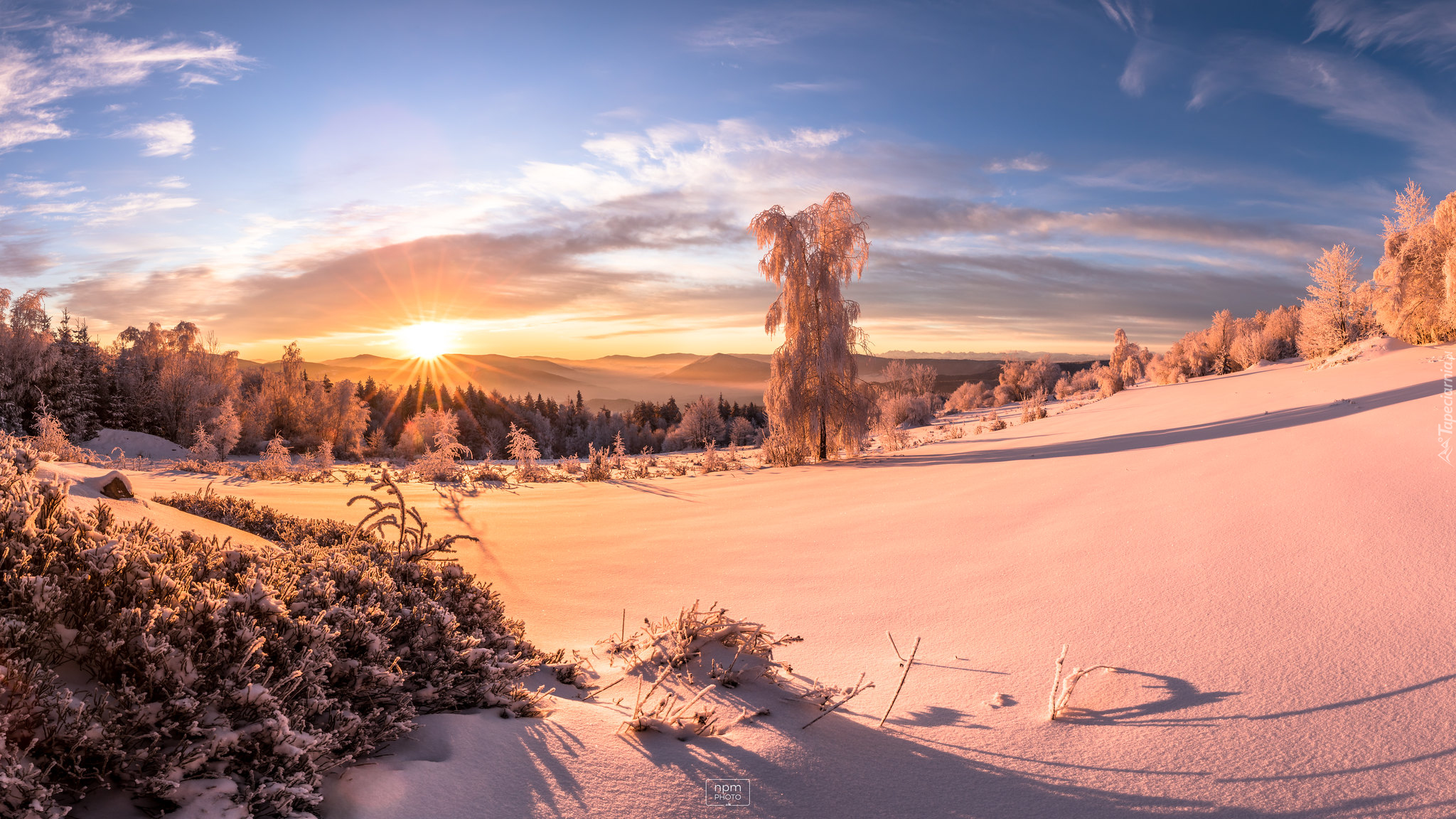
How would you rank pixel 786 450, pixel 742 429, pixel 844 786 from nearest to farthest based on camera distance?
pixel 844 786 < pixel 786 450 < pixel 742 429

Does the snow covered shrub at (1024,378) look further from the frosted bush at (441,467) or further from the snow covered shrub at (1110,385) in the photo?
the frosted bush at (441,467)

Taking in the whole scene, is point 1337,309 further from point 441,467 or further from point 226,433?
point 226,433

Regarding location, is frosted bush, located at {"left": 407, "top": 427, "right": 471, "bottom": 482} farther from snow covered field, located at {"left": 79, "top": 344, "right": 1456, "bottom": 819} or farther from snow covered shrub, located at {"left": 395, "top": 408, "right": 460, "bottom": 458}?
snow covered shrub, located at {"left": 395, "top": 408, "right": 460, "bottom": 458}

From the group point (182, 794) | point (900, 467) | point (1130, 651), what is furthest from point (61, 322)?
point (1130, 651)

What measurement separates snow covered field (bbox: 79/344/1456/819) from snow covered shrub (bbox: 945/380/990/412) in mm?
26135

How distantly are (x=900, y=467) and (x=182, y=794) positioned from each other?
822cm

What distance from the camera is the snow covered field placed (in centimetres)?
153

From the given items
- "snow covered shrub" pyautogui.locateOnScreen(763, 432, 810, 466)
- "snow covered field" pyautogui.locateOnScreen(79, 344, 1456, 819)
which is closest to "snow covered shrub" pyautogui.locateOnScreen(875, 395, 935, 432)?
"snow covered shrub" pyautogui.locateOnScreen(763, 432, 810, 466)

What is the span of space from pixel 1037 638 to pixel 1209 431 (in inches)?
264

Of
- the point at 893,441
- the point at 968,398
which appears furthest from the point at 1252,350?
the point at 893,441

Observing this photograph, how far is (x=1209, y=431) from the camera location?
7.41m

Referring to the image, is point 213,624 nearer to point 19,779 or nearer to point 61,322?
point 19,779

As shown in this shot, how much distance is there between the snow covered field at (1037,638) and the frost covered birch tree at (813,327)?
5.39 meters

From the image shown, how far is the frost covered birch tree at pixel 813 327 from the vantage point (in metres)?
11.1
